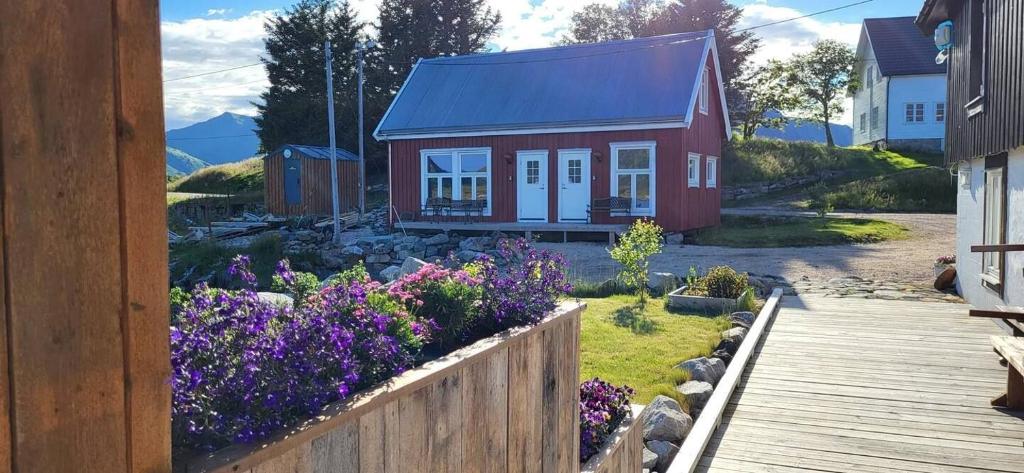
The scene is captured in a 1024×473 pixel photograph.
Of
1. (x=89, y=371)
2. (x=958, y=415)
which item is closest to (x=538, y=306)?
(x=89, y=371)

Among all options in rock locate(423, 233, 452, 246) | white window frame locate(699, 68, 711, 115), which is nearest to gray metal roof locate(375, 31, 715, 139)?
white window frame locate(699, 68, 711, 115)

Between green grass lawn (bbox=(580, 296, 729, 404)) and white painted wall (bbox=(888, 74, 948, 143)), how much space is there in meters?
30.9

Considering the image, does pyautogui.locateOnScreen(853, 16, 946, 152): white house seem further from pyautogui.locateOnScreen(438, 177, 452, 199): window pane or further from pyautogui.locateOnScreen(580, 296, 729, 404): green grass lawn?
pyautogui.locateOnScreen(580, 296, 729, 404): green grass lawn

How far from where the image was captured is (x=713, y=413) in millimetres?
4996

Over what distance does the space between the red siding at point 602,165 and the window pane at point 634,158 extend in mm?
281

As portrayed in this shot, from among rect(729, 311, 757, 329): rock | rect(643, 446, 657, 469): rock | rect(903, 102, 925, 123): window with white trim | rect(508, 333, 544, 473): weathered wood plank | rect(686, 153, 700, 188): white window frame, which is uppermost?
rect(903, 102, 925, 123): window with white trim

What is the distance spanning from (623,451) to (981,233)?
7.26 m

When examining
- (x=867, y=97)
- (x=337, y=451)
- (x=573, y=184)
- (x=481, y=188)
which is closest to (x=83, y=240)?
(x=337, y=451)

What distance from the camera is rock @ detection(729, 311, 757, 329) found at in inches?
323

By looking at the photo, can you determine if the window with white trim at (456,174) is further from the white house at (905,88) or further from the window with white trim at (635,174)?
the white house at (905,88)

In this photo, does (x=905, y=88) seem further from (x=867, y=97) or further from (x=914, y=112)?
(x=867, y=97)

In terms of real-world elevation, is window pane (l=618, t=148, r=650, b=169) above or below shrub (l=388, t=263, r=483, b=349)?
above

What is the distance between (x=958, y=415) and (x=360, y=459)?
4.83 metres

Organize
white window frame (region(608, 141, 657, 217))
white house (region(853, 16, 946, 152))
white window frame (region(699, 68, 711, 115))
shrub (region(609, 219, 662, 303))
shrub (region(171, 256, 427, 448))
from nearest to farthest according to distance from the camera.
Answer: shrub (region(171, 256, 427, 448)) < shrub (region(609, 219, 662, 303)) < white window frame (region(608, 141, 657, 217)) < white window frame (region(699, 68, 711, 115)) < white house (region(853, 16, 946, 152))
